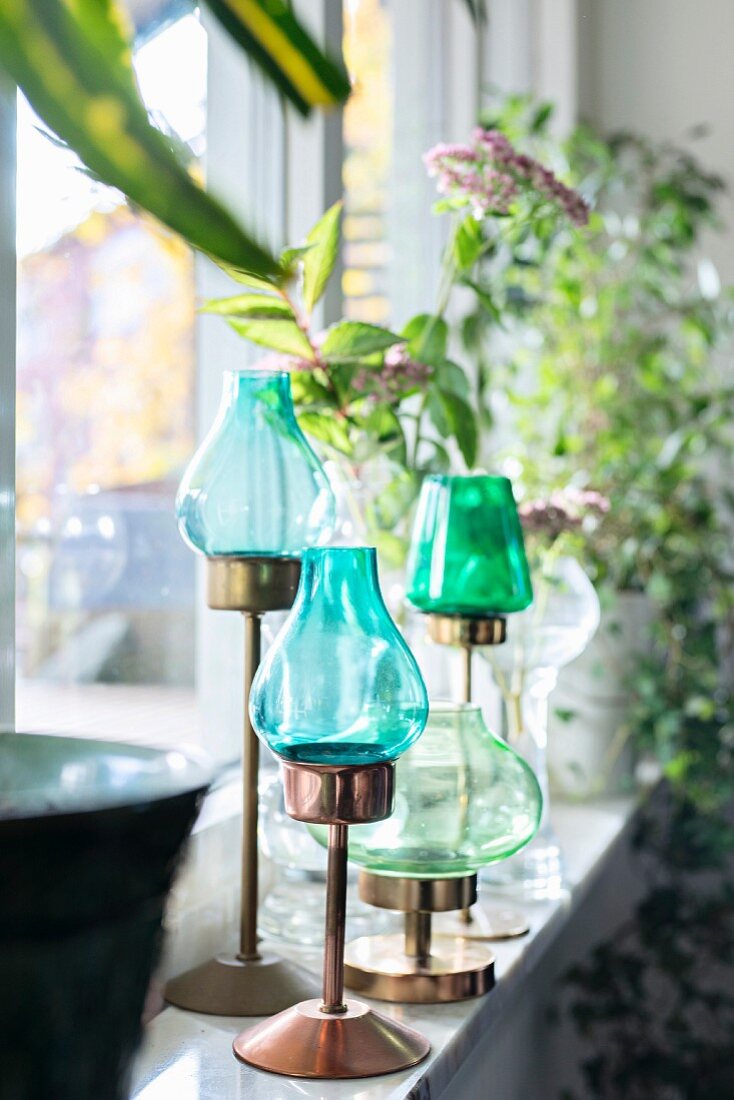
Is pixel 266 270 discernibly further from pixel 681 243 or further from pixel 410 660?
pixel 681 243

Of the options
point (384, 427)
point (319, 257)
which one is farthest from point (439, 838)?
point (319, 257)

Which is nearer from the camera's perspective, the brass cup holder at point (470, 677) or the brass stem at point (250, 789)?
the brass stem at point (250, 789)

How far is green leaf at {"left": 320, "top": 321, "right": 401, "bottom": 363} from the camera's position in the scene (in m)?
0.90

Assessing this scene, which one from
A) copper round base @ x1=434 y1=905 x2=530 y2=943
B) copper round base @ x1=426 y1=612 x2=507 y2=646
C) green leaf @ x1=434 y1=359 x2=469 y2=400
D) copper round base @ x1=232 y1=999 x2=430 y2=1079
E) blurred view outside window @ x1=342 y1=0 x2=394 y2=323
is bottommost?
copper round base @ x1=434 y1=905 x2=530 y2=943

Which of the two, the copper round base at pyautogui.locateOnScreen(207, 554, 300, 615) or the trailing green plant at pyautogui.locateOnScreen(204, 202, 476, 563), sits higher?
the trailing green plant at pyautogui.locateOnScreen(204, 202, 476, 563)

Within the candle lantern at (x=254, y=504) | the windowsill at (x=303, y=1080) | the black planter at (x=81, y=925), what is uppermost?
the candle lantern at (x=254, y=504)

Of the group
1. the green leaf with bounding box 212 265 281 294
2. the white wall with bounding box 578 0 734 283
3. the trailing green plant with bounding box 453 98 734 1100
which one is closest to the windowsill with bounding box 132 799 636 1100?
the green leaf with bounding box 212 265 281 294

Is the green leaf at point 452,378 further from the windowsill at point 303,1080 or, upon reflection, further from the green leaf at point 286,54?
the green leaf at point 286,54

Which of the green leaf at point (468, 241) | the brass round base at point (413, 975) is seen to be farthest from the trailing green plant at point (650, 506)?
the brass round base at point (413, 975)

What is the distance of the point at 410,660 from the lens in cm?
71

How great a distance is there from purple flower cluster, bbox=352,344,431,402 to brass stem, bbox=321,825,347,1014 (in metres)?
0.36

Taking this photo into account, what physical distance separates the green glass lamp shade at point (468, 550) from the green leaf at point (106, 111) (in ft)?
2.55

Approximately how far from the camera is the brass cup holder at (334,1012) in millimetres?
693

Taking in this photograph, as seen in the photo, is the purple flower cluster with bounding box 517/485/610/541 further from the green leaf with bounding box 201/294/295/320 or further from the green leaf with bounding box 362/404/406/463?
the green leaf with bounding box 201/294/295/320
